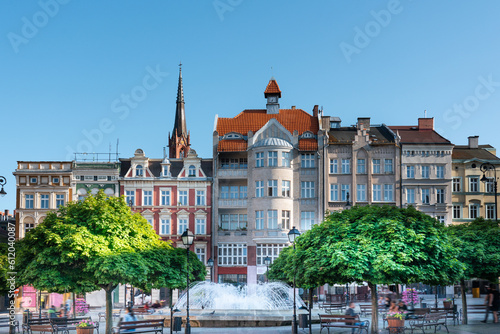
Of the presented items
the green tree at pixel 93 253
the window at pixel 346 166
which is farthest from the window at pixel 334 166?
the green tree at pixel 93 253

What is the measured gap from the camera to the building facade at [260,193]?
66.1 meters

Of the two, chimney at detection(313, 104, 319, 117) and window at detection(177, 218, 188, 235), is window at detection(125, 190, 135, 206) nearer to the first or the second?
window at detection(177, 218, 188, 235)

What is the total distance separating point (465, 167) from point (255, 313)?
38255 mm

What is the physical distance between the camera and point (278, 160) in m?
66.6

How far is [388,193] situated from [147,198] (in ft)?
79.4

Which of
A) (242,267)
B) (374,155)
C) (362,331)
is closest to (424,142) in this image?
(374,155)

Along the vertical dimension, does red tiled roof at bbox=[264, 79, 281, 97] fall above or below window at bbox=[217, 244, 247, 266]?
above

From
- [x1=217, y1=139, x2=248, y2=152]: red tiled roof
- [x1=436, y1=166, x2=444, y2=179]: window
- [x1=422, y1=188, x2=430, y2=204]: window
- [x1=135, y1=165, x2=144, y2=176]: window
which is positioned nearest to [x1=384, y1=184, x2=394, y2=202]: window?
[x1=422, y1=188, x2=430, y2=204]: window

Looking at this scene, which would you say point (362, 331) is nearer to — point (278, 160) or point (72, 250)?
point (72, 250)

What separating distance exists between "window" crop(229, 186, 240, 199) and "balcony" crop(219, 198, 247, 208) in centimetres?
94

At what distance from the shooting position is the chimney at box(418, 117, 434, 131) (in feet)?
233

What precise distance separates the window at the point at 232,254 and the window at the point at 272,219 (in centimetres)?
324

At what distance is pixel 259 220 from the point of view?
218 feet

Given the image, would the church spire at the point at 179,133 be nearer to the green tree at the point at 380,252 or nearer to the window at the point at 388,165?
the window at the point at 388,165
